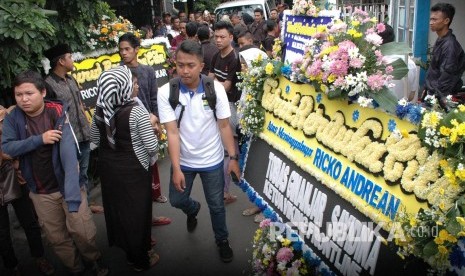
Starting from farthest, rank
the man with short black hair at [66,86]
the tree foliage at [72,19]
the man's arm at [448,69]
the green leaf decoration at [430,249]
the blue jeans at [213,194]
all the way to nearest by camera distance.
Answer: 1. the tree foliage at [72,19]
2. the man's arm at [448,69]
3. the man with short black hair at [66,86]
4. the blue jeans at [213,194]
5. the green leaf decoration at [430,249]

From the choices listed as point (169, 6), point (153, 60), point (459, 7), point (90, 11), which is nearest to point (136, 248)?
point (90, 11)

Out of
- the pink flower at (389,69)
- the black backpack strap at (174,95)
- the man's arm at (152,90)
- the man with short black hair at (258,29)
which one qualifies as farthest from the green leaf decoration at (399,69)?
the man with short black hair at (258,29)

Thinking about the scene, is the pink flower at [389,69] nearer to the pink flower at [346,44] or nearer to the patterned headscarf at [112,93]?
the pink flower at [346,44]

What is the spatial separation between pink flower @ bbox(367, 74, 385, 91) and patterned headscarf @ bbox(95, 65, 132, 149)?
1770 millimetres

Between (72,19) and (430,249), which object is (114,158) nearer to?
(430,249)

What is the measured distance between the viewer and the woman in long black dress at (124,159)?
120 inches

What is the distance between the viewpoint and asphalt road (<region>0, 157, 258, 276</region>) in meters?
3.55

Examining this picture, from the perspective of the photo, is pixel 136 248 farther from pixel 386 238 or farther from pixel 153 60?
pixel 153 60

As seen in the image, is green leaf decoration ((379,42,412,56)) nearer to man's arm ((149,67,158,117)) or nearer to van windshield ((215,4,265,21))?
man's arm ((149,67,158,117))

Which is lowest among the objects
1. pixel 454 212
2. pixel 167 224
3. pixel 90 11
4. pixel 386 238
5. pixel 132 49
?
pixel 167 224

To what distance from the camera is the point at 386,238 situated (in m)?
2.07

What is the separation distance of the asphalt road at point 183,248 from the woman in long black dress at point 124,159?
30 cm

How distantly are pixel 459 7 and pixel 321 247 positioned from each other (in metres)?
7.03

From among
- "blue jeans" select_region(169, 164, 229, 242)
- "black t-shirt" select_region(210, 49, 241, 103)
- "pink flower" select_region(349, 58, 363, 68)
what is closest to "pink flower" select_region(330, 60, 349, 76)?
"pink flower" select_region(349, 58, 363, 68)
